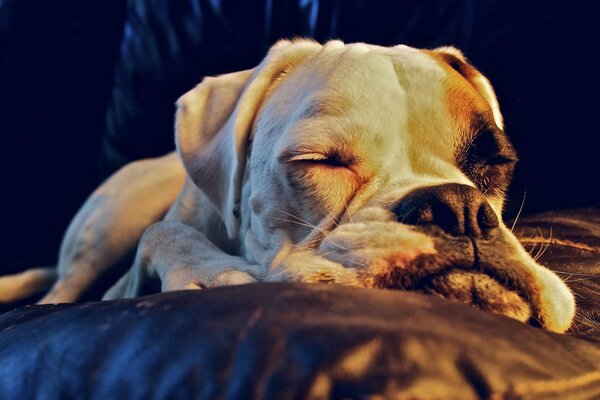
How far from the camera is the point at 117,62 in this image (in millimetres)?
2488

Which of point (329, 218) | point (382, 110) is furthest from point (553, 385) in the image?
point (382, 110)

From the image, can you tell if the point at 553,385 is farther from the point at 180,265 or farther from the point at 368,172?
the point at 180,265

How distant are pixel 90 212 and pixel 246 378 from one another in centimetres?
Answer: 177

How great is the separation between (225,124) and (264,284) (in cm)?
80

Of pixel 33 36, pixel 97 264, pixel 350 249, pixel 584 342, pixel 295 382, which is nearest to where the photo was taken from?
pixel 295 382

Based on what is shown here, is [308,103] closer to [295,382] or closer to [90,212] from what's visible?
[295,382]

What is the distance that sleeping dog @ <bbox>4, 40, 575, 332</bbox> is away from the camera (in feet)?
3.06

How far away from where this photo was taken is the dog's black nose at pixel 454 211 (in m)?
0.96

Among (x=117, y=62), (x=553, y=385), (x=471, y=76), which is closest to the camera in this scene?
(x=553, y=385)

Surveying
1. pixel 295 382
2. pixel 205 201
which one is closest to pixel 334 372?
pixel 295 382

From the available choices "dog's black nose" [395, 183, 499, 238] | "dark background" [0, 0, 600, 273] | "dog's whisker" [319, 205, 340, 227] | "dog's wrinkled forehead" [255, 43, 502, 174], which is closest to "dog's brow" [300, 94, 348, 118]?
"dog's wrinkled forehead" [255, 43, 502, 174]

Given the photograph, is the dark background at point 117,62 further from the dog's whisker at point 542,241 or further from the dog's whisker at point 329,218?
the dog's whisker at point 329,218

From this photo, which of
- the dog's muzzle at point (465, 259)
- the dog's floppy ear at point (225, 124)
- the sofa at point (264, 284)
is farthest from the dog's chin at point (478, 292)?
the dog's floppy ear at point (225, 124)

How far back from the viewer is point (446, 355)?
60cm
